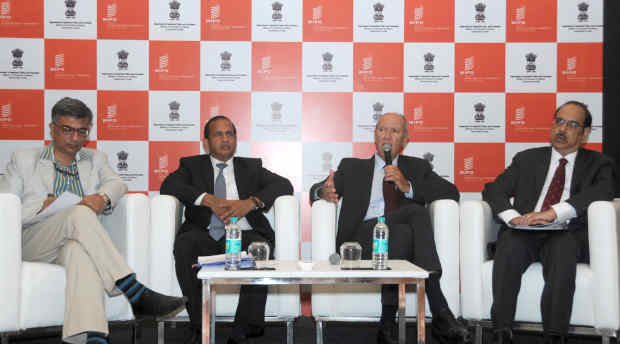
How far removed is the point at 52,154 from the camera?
10.4ft

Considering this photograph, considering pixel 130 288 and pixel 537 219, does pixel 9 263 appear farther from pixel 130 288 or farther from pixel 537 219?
pixel 537 219

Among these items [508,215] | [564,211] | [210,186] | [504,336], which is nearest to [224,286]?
[210,186]

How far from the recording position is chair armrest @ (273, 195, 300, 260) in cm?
313

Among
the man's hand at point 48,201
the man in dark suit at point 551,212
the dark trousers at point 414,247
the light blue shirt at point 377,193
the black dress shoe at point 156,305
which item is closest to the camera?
the black dress shoe at point 156,305

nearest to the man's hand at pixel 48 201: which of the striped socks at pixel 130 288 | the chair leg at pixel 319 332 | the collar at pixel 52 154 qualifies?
the collar at pixel 52 154

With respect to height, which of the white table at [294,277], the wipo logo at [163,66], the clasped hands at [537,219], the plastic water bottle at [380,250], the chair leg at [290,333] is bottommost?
the chair leg at [290,333]

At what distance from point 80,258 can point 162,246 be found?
0.57 meters

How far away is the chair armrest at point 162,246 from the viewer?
10.1 feet

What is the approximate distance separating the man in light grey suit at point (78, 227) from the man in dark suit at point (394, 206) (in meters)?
1.07

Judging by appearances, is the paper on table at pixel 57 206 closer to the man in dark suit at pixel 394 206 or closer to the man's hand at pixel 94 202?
the man's hand at pixel 94 202

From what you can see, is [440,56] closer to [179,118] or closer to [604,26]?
[604,26]

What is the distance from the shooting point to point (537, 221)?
9.77 feet

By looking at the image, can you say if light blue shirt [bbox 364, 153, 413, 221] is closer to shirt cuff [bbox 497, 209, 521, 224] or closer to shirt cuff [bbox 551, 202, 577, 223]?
shirt cuff [bbox 497, 209, 521, 224]

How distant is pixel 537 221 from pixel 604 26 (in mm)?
2130
